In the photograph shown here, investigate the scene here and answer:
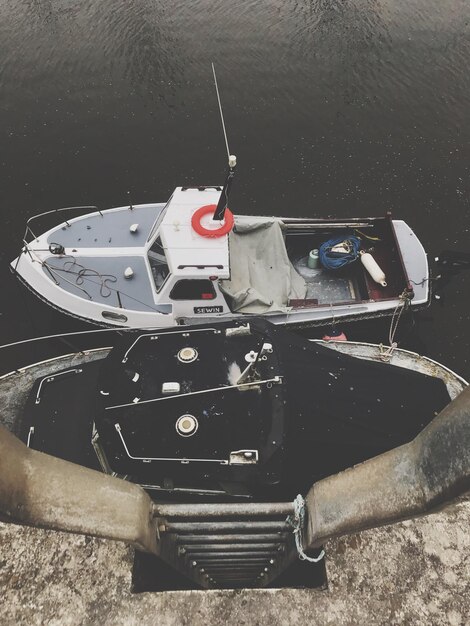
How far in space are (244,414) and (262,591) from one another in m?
2.07

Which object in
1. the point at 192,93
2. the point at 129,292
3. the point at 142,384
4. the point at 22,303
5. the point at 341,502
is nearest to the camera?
the point at 341,502

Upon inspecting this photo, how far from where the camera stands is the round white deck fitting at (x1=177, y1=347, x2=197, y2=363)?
628 cm

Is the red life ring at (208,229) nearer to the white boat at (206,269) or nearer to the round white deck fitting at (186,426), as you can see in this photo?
the white boat at (206,269)

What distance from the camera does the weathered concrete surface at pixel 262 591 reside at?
395cm

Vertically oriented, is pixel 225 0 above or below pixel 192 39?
above

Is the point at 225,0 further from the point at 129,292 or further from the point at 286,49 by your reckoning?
the point at 129,292

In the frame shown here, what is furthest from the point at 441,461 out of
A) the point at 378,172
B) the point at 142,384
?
the point at 378,172

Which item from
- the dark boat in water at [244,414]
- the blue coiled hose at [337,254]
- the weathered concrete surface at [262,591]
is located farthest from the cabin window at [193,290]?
the weathered concrete surface at [262,591]

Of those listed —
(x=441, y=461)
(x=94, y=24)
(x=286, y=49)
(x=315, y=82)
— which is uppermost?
(x=94, y=24)

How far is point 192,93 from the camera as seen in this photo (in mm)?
15391

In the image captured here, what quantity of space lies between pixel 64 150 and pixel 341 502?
13606mm

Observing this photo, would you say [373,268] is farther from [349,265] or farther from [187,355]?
[187,355]

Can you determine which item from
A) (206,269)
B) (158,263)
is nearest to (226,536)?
(206,269)

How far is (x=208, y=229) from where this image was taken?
855 cm
